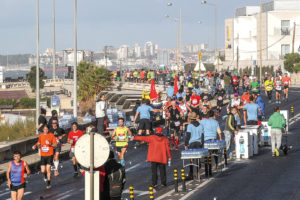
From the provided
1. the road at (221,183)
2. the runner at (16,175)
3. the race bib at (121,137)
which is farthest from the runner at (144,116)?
the runner at (16,175)

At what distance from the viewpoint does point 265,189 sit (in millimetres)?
18203

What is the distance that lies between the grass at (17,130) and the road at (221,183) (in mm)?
4986

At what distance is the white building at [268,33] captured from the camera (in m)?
119

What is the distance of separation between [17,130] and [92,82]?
36649mm

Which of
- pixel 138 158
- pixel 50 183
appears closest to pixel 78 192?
pixel 50 183

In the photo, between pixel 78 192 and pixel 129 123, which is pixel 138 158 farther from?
pixel 78 192

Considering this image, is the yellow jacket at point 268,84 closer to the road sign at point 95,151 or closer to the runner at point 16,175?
the runner at point 16,175

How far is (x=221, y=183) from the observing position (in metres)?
19.3

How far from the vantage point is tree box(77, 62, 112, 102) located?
6662 centimetres

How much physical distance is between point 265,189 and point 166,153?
8.79ft

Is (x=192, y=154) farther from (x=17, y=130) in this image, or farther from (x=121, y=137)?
(x=17, y=130)

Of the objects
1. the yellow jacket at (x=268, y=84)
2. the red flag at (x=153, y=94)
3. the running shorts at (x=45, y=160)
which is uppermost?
the yellow jacket at (x=268, y=84)

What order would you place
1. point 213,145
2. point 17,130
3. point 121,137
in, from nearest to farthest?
point 213,145 < point 121,137 < point 17,130

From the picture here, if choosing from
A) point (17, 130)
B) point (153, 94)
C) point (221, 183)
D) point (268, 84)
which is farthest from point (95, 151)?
point (268, 84)
